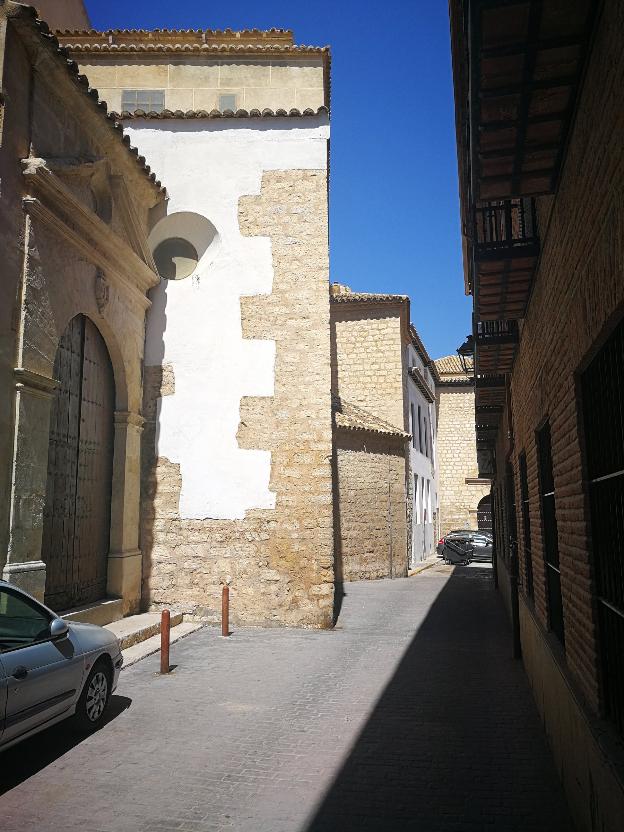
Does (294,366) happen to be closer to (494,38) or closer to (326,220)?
(326,220)

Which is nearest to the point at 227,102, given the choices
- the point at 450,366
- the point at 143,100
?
the point at 143,100

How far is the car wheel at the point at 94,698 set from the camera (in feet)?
18.3

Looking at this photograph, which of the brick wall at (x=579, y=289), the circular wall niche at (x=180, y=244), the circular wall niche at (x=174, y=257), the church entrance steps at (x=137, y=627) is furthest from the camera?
the circular wall niche at (x=174, y=257)

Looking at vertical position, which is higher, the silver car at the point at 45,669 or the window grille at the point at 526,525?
the window grille at the point at 526,525

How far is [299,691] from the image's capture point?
23.4 ft

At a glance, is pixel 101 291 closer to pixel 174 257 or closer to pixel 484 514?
pixel 174 257

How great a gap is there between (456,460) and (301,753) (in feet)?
109

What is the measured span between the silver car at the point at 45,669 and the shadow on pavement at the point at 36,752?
15 cm

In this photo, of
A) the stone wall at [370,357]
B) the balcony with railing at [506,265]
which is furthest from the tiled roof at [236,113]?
the stone wall at [370,357]

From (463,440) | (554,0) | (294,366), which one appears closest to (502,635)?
(294,366)

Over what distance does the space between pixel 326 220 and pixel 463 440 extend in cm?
2767

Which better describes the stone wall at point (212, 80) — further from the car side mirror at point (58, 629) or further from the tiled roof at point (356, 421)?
the car side mirror at point (58, 629)

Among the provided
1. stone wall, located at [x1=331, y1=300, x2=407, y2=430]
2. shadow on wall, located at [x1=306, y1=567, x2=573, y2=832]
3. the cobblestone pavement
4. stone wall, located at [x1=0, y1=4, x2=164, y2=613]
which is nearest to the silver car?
the cobblestone pavement

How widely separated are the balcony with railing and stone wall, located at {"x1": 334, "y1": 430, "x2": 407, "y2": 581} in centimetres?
1120
